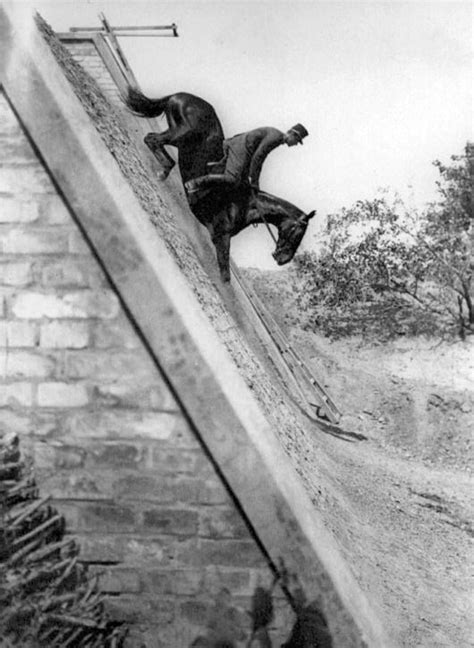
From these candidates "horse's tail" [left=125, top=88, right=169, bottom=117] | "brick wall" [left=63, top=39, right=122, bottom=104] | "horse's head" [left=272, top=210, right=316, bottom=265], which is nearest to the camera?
"horse's tail" [left=125, top=88, right=169, bottom=117]

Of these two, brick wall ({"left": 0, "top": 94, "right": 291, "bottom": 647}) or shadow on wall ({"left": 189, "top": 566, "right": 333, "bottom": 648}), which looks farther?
brick wall ({"left": 0, "top": 94, "right": 291, "bottom": 647})

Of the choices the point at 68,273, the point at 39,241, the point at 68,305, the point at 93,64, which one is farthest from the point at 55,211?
the point at 93,64

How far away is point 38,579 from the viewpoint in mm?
2924

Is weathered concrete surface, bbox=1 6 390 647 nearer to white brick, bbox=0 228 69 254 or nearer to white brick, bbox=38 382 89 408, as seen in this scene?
white brick, bbox=0 228 69 254

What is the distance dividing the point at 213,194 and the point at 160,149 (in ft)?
3.12

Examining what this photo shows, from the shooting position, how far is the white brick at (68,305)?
3129 millimetres

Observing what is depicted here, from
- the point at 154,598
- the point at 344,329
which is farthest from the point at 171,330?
the point at 344,329

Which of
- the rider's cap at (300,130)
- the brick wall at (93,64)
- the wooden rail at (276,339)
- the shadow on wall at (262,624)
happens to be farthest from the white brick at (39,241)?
the brick wall at (93,64)

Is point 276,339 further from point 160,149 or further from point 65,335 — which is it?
point 65,335

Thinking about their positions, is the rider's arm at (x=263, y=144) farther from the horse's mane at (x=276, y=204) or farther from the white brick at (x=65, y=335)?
the white brick at (x=65, y=335)

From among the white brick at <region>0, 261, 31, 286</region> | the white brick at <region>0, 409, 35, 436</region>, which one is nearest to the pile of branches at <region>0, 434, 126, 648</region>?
the white brick at <region>0, 409, 35, 436</region>

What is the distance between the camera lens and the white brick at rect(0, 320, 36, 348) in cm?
316

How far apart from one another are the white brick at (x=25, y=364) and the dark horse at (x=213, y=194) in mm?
5633

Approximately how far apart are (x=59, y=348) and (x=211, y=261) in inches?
251
